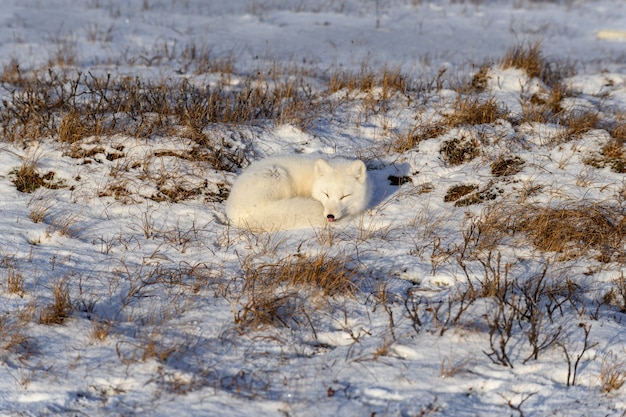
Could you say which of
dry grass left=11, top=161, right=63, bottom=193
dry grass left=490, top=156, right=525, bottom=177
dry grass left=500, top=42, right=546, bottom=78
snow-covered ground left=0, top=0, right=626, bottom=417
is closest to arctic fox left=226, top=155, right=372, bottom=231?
snow-covered ground left=0, top=0, right=626, bottom=417

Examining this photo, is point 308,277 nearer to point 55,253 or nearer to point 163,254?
point 163,254

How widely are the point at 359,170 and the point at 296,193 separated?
26.7 inches

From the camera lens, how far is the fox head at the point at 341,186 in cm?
574

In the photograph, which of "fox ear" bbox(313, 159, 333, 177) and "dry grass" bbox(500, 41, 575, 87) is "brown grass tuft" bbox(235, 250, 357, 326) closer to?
"fox ear" bbox(313, 159, 333, 177)

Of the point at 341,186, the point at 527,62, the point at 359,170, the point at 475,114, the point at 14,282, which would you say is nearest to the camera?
the point at 14,282

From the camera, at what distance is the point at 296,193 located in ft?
20.1

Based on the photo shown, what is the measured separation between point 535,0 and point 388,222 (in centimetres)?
1532

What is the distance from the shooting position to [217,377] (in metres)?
3.58

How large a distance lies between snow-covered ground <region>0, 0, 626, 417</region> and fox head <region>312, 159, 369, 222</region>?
182 millimetres

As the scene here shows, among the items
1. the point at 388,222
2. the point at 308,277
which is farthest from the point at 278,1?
the point at 308,277

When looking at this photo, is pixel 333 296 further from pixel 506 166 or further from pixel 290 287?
pixel 506 166

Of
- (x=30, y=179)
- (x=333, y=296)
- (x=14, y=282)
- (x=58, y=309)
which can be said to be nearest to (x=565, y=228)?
(x=333, y=296)

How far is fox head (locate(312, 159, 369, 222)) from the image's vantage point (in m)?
5.74

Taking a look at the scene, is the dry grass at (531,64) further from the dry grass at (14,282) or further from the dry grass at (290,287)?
the dry grass at (14,282)
